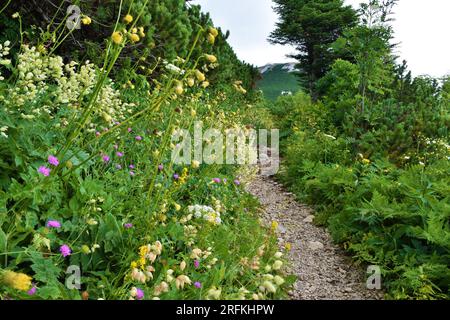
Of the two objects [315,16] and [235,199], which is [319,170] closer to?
[235,199]

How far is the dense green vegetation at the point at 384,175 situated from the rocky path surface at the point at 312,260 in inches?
6.4

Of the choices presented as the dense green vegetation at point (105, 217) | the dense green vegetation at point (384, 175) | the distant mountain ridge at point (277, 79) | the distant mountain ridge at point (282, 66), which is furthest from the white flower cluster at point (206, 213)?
the distant mountain ridge at point (282, 66)

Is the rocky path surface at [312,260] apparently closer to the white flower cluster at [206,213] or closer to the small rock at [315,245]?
the small rock at [315,245]

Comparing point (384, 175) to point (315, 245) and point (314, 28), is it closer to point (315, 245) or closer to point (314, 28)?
point (315, 245)

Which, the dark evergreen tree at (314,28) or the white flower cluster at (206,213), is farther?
the dark evergreen tree at (314,28)

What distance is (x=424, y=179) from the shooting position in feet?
15.4

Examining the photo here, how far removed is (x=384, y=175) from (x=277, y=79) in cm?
3302

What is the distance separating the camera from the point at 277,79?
Answer: 37.7 meters

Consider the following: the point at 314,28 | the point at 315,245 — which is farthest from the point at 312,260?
the point at 314,28

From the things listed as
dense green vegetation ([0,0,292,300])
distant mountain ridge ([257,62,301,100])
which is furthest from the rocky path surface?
distant mountain ridge ([257,62,301,100])

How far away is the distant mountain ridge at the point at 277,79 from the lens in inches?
1294

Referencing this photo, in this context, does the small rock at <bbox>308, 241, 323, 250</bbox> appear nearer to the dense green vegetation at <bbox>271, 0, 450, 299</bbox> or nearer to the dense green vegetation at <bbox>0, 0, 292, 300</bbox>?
the dense green vegetation at <bbox>271, 0, 450, 299</bbox>

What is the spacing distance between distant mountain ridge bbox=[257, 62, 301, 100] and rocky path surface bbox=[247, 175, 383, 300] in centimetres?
2577
